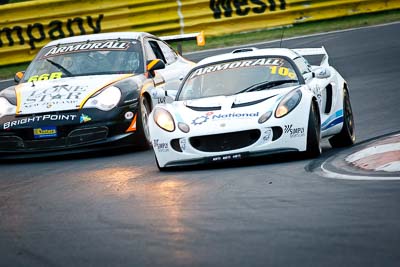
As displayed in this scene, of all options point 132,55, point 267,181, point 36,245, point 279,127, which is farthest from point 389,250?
point 132,55

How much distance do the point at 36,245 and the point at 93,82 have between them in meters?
6.14

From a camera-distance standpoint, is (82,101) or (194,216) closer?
(194,216)

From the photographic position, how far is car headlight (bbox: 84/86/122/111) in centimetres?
1246

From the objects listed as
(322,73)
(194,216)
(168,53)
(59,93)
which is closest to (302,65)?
(322,73)

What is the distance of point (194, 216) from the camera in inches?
295

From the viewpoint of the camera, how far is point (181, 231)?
6.91 meters

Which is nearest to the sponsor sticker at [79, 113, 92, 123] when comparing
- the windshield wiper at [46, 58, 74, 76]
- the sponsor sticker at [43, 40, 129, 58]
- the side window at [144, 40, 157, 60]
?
the windshield wiper at [46, 58, 74, 76]

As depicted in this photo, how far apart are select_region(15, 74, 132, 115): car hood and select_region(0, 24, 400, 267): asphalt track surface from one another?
32.5 inches

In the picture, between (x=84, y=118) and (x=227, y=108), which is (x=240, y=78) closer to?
(x=227, y=108)

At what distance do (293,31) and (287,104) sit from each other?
514 inches

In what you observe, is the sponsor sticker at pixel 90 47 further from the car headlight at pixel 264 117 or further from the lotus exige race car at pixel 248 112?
the car headlight at pixel 264 117

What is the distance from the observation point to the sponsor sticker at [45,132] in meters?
12.3

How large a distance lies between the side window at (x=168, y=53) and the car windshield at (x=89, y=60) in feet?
2.96

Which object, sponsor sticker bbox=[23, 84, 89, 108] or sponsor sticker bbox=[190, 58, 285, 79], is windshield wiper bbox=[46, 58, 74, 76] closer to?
sponsor sticker bbox=[23, 84, 89, 108]
